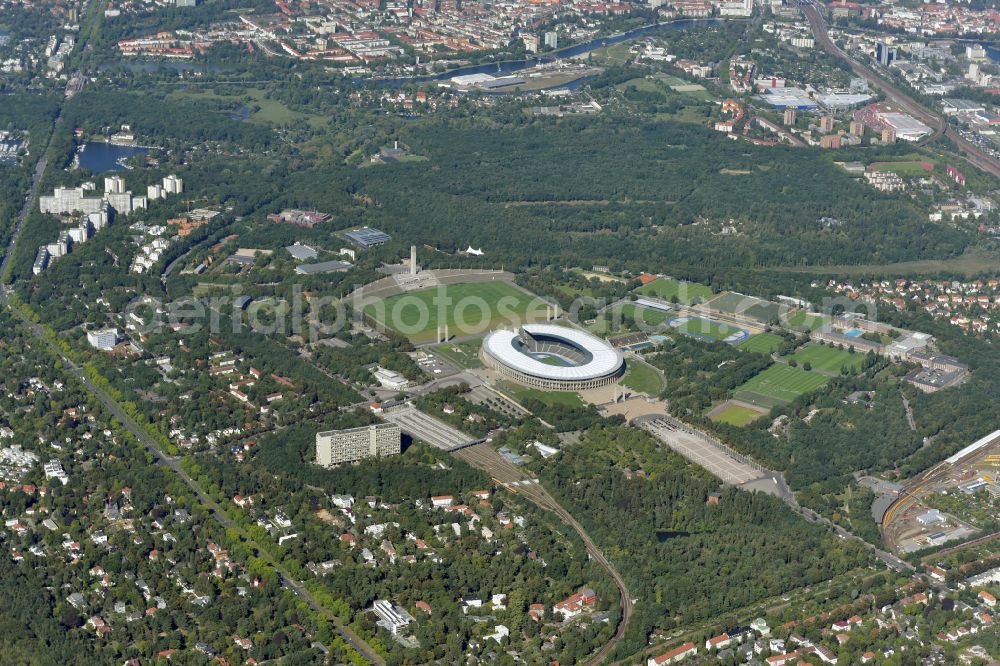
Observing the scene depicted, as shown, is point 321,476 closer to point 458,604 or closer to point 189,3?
point 458,604

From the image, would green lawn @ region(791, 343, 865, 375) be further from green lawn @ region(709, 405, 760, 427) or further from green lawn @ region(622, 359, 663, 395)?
green lawn @ region(622, 359, 663, 395)

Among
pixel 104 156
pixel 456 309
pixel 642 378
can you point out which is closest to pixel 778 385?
pixel 642 378

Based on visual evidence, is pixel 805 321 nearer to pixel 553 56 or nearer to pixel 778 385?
pixel 778 385

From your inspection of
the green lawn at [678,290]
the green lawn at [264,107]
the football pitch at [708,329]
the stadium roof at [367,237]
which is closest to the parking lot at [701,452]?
the football pitch at [708,329]

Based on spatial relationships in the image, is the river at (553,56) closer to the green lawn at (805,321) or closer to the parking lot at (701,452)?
the green lawn at (805,321)

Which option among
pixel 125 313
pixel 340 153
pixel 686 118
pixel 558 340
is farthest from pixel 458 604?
pixel 686 118

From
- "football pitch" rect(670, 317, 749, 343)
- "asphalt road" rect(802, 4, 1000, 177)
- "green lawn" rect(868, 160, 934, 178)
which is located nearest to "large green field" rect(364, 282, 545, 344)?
"football pitch" rect(670, 317, 749, 343)
